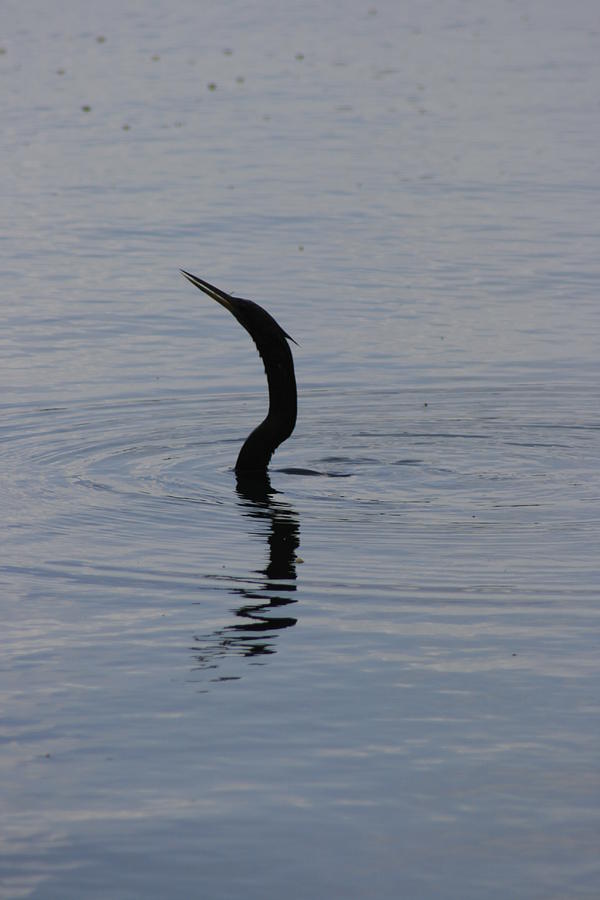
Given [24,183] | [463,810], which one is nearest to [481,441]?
[463,810]

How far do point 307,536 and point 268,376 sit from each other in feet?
5.74

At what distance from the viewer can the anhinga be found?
1212 cm

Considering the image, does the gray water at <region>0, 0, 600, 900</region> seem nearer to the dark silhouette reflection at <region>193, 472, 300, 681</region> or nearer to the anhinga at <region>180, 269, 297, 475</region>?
the dark silhouette reflection at <region>193, 472, 300, 681</region>

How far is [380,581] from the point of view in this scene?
9992mm

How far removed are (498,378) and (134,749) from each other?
8.89 metres

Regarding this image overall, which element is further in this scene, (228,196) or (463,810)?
(228,196)

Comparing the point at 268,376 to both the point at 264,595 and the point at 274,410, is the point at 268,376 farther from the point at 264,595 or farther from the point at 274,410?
the point at 264,595

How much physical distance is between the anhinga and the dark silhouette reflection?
12.1 inches

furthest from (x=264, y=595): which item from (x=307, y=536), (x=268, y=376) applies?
(x=268, y=376)

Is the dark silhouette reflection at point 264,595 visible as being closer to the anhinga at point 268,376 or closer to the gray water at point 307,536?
the gray water at point 307,536

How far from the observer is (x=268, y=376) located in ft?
40.5

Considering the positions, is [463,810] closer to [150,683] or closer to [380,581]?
[150,683]

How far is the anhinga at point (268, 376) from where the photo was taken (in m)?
12.1

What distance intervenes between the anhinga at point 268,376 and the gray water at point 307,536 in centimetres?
29
